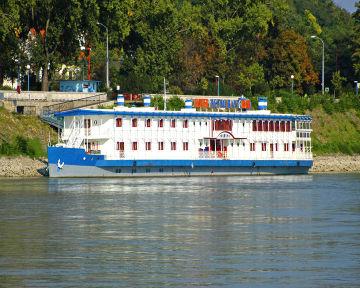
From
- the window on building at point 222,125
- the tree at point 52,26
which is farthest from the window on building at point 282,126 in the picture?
the tree at point 52,26

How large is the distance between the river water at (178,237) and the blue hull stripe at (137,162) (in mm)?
15193

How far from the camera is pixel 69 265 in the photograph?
1598 inches

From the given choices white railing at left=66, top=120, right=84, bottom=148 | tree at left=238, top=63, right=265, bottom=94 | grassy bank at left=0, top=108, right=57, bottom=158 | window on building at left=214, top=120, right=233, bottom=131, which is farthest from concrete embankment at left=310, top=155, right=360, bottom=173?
tree at left=238, top=63, right=265, bottom=94

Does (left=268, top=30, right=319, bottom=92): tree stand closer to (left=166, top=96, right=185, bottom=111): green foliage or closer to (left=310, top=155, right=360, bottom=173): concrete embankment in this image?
(left=310, top=155, right=360, bottom=173): concrete embankment

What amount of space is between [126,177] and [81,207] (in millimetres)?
36263

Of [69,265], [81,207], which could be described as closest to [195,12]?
[81,207]

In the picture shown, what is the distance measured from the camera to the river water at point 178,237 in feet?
125

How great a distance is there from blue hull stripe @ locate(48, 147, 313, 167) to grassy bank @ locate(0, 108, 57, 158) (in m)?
8.94

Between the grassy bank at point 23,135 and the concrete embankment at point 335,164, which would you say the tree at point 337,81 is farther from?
the grassy bank at point 23,135

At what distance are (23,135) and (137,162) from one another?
41.2ft

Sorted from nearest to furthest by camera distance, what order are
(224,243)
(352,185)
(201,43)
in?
1. (224,243)
2. (352,185)
3. (201,43)

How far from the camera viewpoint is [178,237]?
49.2 meters

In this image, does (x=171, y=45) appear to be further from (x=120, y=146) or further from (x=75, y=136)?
(x=75, y=136)

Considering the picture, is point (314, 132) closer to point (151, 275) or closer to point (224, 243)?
point (224, 243)
